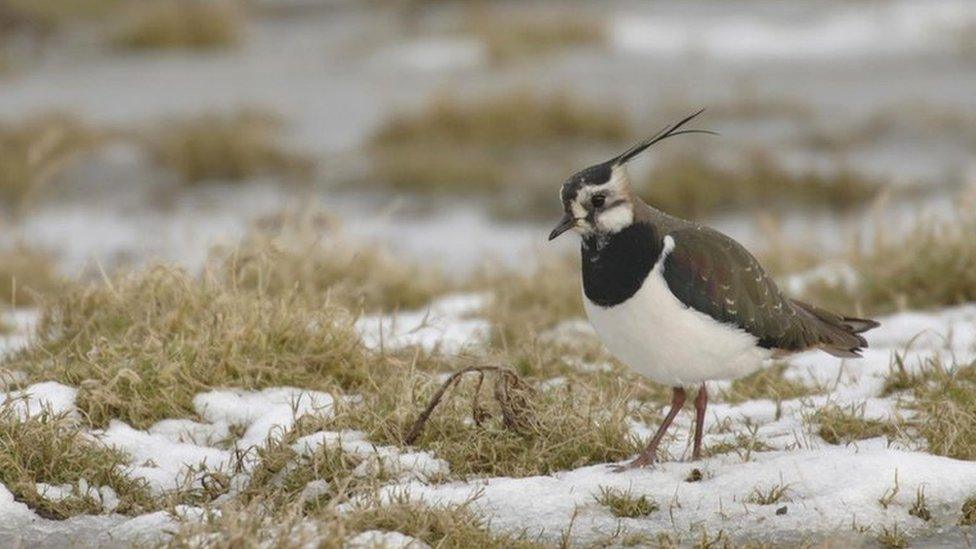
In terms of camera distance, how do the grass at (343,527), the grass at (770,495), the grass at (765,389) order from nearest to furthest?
the grass at (343,527), the grass at (770,495), the grass at (765,389)

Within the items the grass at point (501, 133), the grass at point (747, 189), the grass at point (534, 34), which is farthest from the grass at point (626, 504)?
the grass at point (534, 34)

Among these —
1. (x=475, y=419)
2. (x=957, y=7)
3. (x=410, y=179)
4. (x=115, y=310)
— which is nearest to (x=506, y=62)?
(x=410, y=179)

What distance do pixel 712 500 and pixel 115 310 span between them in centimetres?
262

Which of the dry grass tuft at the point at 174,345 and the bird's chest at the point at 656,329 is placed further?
the dry grass tuft at the point at 174,345

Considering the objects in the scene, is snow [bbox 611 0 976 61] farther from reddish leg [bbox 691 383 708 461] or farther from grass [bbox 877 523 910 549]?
grass [bbox 877 523 910 549]

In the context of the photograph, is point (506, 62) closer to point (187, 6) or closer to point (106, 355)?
point (187, 6)

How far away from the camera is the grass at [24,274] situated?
26.6 ft

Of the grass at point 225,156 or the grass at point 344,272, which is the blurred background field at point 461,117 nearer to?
the grass at point 225,156

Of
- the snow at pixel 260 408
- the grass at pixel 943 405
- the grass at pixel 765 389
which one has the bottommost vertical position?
the grass at pixel 765 389

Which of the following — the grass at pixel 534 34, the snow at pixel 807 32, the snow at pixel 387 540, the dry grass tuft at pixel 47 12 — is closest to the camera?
the snow at pixel 387 540

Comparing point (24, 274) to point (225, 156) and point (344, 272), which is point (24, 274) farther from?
point (225, 156)

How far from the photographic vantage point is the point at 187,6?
16703 millimetres

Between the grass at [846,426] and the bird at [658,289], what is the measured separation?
16.0 inches

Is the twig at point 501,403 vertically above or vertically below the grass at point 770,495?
above
